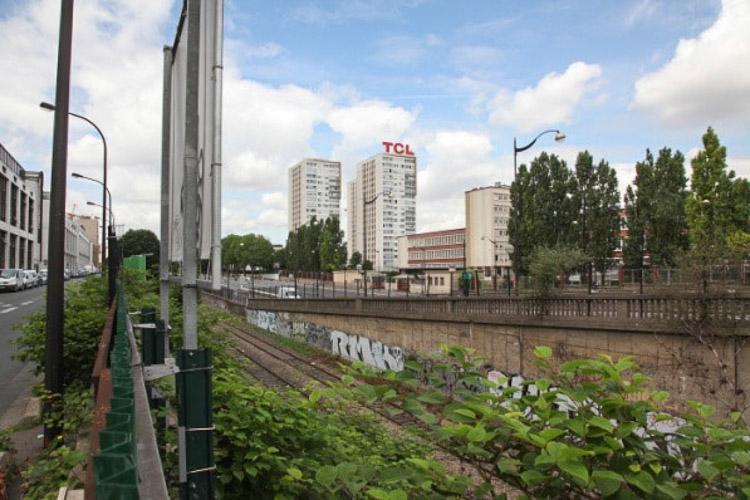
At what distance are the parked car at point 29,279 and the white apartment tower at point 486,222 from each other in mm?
73477

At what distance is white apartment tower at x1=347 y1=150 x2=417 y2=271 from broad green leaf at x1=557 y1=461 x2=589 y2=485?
157 m

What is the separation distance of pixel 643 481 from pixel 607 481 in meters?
0.16

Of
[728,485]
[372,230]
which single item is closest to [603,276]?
[728,485]

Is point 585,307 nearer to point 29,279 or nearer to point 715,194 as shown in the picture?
point 715,194

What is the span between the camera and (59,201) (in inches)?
279

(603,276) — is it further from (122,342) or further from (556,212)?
(556,212)

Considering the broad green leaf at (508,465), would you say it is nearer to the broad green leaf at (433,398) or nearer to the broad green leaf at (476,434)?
the broad green leaf at (476,434)

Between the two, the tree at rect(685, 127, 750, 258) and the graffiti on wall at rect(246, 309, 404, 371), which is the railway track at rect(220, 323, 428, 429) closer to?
the graffiti on wall at rect(246, 309, 404, 371)

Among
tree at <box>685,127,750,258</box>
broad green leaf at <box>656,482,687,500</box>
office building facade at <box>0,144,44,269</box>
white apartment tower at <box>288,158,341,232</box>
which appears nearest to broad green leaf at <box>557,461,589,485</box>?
broad green leaf at <box>656,482,687,500</box>

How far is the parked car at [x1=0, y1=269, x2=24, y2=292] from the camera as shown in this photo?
42.1 m

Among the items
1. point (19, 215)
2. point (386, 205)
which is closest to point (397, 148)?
point (386, 205)

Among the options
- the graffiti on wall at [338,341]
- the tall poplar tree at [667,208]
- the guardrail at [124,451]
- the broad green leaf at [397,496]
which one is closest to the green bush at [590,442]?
the broad green leaf at [397,496]

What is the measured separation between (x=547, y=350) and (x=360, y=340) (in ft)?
83.1

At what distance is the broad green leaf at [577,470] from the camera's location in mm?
1966
